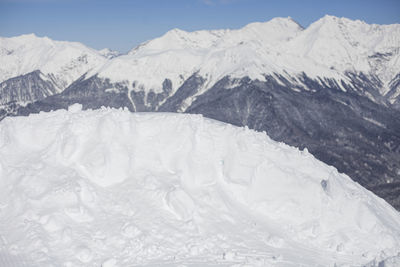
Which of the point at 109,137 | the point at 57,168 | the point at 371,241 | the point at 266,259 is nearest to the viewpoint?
the point at 266,259

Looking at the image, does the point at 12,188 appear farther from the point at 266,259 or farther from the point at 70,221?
the point at 266,259

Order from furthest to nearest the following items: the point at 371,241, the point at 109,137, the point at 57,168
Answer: the point at 109,137, the point at 57,168, the point at 371,241

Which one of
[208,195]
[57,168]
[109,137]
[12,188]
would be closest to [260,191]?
[208,195]

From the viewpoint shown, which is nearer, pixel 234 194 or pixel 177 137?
pixel 234 194

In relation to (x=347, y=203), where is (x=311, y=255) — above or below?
below

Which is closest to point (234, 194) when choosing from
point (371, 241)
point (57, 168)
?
point (371, 241)

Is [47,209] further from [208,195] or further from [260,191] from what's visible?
[260,191]

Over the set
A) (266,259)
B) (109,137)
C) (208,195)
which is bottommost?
(266,259)
